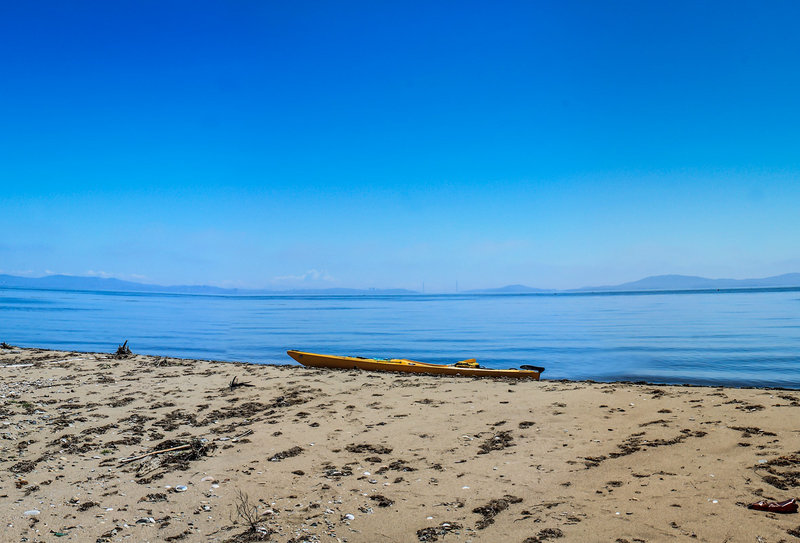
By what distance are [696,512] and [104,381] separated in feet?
42.7

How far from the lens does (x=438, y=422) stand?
9141mm

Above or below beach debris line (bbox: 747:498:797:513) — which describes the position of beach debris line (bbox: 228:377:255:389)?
below

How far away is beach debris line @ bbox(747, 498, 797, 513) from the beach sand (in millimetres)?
84

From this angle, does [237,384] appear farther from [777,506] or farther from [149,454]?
[777,506]

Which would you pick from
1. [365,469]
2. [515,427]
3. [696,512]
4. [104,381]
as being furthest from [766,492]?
[104,381]

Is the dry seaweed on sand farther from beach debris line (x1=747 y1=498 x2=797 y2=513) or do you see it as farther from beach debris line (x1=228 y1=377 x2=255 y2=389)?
beach debris line (x1=228 y1=377 x2=255 y2=389)

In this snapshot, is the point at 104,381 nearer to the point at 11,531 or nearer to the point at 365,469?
the point at 11,531

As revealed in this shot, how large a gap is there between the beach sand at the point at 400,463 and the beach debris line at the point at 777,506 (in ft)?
0.27

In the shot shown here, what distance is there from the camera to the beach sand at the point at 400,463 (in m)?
5.29

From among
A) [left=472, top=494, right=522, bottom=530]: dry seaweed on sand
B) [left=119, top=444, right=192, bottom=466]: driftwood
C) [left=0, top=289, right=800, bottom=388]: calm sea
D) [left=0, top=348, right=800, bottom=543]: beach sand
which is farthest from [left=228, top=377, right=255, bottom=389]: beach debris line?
[left=0, top=289, right=800, bottom=388]: calm sea

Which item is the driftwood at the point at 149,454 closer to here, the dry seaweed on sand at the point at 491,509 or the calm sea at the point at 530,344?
the dry seaweed on sand at the point at 491,509

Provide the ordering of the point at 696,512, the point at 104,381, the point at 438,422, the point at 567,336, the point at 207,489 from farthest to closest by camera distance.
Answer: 1. the point at 567,336
2. the point at 104,381
3. the point at 438,422
4. the point at 207,489
5. the point at 696,512

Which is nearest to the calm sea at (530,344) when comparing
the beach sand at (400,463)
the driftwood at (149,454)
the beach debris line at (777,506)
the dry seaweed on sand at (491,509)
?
the beach sand at (400,463)

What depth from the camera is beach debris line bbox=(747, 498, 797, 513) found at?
4.87 m
